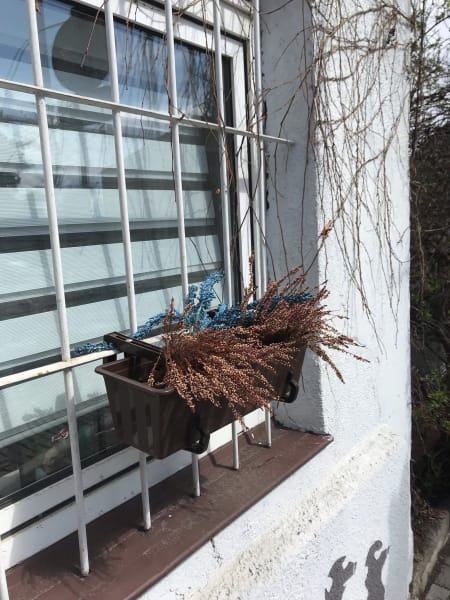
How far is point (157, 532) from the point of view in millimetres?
1195

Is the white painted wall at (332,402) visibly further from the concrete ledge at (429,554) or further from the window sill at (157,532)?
the concrete ledge at (429,554)

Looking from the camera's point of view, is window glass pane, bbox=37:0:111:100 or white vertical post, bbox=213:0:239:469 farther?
white vertical post, bbox=213:0:239:469

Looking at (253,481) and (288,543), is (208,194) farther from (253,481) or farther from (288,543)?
(288,543)

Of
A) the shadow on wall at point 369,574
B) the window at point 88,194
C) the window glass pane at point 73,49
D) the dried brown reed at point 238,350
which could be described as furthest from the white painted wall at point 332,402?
the window glass pane at point 73,49

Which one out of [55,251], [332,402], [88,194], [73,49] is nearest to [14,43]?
[73,49]

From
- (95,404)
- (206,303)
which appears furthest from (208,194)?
(95,404)

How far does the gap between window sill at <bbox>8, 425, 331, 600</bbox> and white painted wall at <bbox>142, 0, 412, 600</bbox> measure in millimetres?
58

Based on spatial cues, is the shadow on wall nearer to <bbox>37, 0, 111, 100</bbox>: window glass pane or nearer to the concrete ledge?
the concrete ledge

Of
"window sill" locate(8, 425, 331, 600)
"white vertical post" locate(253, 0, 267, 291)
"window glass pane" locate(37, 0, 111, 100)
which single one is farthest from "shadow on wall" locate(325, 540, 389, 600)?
"window glass pane" locate(37, 0, 111, 100)

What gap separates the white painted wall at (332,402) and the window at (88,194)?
18 centimetres

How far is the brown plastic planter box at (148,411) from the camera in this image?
0.94 meters

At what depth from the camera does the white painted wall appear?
1375 millimetres

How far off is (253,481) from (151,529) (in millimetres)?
355

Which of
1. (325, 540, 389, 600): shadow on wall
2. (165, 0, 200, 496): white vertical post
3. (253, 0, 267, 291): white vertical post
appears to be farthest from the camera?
(325, 540, 389, 600): shadow on wall
